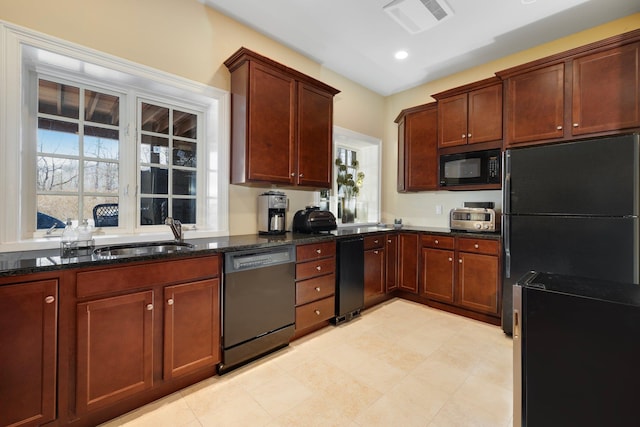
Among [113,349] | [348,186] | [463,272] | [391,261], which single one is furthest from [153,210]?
[463,272]

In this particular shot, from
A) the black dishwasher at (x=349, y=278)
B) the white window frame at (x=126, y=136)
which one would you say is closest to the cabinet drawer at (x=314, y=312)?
the black dishwasher at (x=349, y=278)

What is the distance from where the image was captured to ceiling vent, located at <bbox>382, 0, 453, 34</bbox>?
7.88ft

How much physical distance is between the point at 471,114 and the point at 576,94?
911 millimetres

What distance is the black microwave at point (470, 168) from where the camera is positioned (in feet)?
10.2

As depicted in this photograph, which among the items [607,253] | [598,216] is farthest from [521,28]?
[607,253]

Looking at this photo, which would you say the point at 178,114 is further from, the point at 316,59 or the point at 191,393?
the point at 191,393

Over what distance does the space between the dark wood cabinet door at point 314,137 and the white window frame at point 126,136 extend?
0.72m

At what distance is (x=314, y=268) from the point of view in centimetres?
265

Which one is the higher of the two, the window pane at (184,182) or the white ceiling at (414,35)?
the white ceiling at (414,35)

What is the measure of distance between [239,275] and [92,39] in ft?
6.31

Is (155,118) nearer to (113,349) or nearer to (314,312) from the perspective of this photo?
(113,349)

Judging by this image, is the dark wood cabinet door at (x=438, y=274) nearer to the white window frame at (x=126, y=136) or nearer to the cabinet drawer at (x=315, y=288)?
the cabinet drawer at (x=315, y=288)

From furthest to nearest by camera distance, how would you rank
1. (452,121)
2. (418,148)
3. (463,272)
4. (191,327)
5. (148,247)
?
(418,148)
(452,121)
(463,272)
(148,247)
(191,327)

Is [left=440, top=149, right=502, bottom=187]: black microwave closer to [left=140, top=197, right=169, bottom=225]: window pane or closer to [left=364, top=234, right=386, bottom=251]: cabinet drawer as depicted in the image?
[left=364, top=234, right=386, bottom=251]: cabinet drawer
